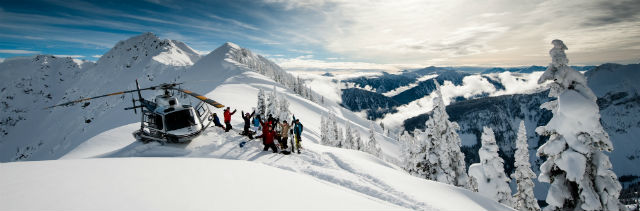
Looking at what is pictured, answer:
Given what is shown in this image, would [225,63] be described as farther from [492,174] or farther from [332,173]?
[332,173]

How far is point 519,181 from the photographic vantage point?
2267 centimetres

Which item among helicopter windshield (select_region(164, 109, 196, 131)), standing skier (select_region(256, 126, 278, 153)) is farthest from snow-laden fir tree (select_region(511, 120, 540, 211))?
helicopter windshield (select_region(164, 109, 196, 131))

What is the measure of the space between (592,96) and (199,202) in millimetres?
14223

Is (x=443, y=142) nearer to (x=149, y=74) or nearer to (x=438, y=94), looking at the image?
(x=438, y=94)

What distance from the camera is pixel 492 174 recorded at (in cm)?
2177

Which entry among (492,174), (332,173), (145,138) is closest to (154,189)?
(332,173)

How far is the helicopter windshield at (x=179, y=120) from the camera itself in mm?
12742

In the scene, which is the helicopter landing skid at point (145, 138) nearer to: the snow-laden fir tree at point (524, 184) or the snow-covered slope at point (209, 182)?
the snow-covered slope at point (209, 182)

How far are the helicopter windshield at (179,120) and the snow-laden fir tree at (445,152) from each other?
20.3 m

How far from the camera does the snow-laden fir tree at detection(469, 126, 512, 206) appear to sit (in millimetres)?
21266

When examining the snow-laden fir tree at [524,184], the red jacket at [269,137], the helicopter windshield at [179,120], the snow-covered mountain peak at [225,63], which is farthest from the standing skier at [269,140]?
the snow-covered mountain peak at [225,63]

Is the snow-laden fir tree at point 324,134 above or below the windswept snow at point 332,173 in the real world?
below

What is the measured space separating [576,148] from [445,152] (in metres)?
13.7

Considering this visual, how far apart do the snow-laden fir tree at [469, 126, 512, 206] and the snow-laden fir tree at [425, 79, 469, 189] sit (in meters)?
1.42
